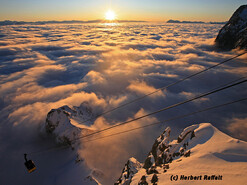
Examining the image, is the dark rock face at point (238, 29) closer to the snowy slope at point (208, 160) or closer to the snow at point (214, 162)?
the snowy slope at point (208, 160)

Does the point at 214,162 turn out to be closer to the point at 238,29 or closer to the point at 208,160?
the point at 208,160

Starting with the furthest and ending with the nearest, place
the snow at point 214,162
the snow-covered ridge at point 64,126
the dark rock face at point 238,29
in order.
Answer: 1. the dark rock face at point 238,29
2. the snow-covered ridge at point 64,126
3. the snow at point 214,162

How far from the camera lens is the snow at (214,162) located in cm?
472

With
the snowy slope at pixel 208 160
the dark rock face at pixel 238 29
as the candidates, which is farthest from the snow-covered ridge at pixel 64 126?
the dark rock face at pixel 238 29

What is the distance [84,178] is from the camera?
17438mm

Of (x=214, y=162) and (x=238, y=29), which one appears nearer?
(x=214, y=162)

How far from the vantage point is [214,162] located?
562cm

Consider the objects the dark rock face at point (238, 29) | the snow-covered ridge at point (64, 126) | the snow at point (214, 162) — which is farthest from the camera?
the dark rock face at point (238, 29)

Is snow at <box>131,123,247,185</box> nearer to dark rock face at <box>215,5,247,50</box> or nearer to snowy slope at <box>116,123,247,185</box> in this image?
snowy slope at <box>116,123,247,185</box>

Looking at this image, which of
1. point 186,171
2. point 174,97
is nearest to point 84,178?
point 186,171

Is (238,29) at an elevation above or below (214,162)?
above

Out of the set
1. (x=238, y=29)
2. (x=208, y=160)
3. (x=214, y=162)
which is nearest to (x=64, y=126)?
(x=208, y=160)

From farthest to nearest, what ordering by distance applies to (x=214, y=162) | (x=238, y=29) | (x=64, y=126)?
1. (x=238, y=29)
2. (x=64, y=126)
3. (x=214, y=162)

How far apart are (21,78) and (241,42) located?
405ft
